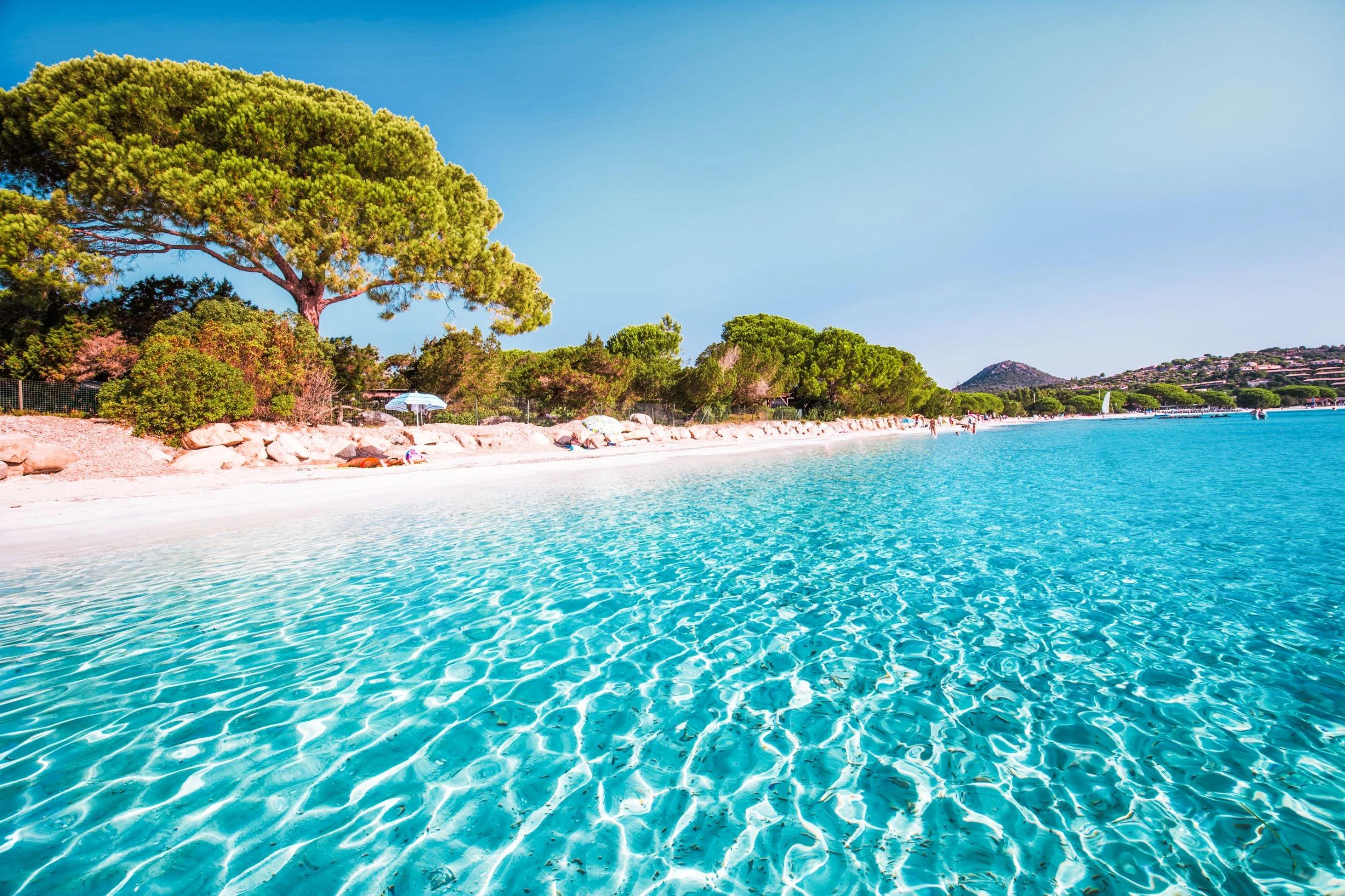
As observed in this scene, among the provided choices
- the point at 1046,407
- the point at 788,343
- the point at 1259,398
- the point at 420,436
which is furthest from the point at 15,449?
the point at 1259,398

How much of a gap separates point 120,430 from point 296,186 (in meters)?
10.5

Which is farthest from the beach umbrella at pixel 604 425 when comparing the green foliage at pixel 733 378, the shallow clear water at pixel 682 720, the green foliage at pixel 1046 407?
the green foliage at pixel 1046 407

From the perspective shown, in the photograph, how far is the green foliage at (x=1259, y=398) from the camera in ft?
350

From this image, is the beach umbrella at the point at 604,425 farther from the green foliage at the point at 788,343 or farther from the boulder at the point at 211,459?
the green foliage at the point at 788,343

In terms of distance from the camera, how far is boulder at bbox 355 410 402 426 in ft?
86.0

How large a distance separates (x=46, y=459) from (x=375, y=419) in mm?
12656

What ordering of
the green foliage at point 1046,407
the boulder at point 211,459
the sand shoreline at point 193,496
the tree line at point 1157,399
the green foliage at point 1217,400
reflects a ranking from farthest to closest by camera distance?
the green foliage at point 1046,407 < the green foliage at point 1217,400 < the tree line at point 1157,399 < the boulder at point 211,459 < the sand shoreline at point 193,496

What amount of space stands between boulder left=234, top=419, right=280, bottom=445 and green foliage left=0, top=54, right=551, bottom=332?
5960 millimetres

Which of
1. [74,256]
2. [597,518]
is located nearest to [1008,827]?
[597,518]

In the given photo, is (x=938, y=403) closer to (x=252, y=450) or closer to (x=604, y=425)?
(x=604, y=425)

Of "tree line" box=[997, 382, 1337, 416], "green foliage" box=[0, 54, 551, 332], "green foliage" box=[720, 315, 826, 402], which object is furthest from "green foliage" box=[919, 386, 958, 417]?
"green foliage" box=[0, 54, 551, 332]

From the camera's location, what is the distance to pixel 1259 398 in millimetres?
106688

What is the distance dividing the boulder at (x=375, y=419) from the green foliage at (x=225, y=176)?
5.33 meters

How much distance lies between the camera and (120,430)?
17.0 metres
